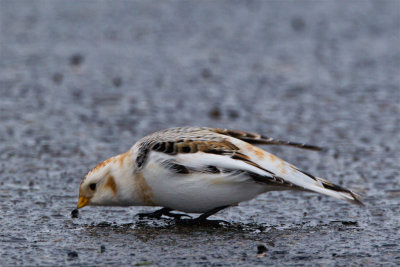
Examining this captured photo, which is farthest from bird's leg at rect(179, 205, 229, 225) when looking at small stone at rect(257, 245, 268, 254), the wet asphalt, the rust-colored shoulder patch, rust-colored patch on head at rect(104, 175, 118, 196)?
small stone at rect(257, 245, 268, 254)

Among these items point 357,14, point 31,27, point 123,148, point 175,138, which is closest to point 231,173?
point 175,138

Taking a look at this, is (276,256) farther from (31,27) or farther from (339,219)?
(31,27)

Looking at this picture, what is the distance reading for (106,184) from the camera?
5.67 m

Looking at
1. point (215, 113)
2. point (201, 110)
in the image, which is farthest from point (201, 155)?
point (201, 110)

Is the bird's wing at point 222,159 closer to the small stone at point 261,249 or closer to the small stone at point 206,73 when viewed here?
the small stone at point 261,249

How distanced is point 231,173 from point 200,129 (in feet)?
2.11

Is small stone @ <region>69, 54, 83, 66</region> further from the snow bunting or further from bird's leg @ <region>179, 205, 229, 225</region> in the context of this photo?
bird's leg @ <region>179, 205, 229, 225</region>

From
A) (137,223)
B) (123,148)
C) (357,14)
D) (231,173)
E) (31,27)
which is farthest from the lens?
(357,14)

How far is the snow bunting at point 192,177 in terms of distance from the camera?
5312mm

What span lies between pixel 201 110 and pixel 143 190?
3.90m

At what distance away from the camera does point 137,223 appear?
5.62 m

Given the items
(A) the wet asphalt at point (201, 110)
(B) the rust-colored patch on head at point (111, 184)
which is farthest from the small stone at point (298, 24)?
(B) the rust-colored patch on head at point (111, 184)

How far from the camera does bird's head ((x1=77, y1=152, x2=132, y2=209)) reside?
18.4ft

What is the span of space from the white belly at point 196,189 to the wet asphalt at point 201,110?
0.68 ft
